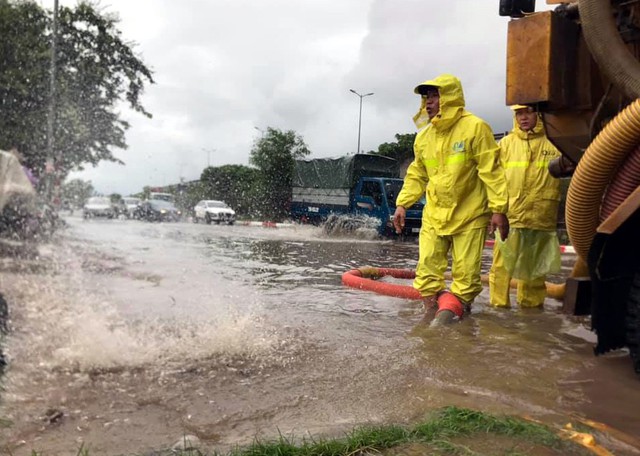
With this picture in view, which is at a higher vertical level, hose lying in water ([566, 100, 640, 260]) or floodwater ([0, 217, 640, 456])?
hose lying in water ([566, 100, 640, 260])

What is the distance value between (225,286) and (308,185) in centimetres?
1548

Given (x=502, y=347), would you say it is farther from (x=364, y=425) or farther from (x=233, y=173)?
(x=233, y=173)

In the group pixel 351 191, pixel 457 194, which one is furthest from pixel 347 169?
pixel 457 194

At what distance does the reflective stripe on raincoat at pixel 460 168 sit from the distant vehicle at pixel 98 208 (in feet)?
88.2

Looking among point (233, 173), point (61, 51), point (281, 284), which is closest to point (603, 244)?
point (281, 284)

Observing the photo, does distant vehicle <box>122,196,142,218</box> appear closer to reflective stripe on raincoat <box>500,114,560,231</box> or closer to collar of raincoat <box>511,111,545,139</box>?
collar of raincoat <box>511,111,545,139</box>

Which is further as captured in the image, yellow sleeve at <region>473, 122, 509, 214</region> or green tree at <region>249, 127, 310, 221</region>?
green tree at <region>249, 127, 310, 221</region>

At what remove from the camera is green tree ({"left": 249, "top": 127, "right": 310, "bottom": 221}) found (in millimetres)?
25766

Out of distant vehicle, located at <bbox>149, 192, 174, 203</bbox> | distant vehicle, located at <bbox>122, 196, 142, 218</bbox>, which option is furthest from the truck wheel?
distant vehicle, located at <bbox>122, 196, 142, 218</bbox>

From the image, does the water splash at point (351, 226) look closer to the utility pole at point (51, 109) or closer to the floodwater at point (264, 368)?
the utility pole at point (51, 109)

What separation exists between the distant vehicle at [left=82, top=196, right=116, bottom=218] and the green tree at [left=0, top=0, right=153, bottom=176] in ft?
17.2

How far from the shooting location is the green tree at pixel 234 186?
31.3 m

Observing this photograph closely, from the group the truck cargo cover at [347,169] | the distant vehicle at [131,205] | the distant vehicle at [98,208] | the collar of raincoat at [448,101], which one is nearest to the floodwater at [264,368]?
the collar of raincoat at [448,101]

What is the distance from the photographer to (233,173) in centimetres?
4525
